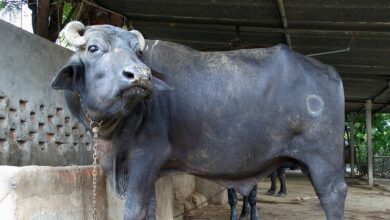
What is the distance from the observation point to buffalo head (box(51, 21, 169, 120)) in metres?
2.72

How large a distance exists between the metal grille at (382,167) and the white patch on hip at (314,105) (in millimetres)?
19522

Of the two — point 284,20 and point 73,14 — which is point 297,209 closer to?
point 284,20

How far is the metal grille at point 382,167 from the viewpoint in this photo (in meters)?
21.7

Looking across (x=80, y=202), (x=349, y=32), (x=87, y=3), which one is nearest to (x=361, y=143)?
(x=349, y=32)

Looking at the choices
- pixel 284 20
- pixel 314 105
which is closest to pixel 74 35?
pixel 314 105

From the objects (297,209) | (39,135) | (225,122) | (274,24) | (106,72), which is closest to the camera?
(106,72)

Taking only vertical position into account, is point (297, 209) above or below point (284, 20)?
below

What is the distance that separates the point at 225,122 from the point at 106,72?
1.06 metres

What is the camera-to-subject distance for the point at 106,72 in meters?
2.83

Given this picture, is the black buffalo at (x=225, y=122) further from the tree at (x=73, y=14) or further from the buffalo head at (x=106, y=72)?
the tree at (x=73, y=14)

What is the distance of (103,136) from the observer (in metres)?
3.18

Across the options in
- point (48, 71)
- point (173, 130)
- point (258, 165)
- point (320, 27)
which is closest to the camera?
point (173, 130)

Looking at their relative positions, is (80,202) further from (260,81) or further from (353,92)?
(353,92)

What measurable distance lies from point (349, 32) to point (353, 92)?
7284 millimetres
